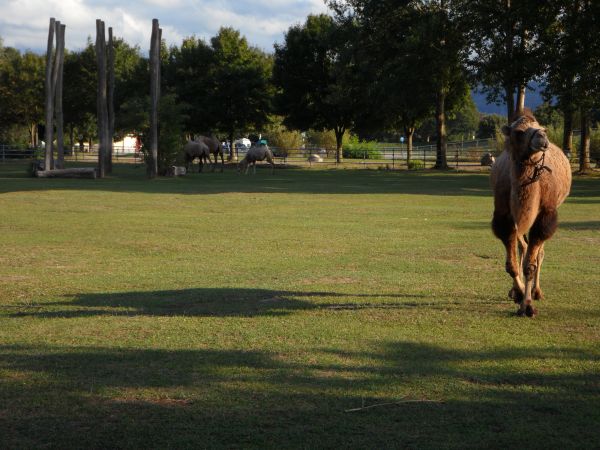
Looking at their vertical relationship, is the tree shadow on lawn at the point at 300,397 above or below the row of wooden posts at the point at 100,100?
below

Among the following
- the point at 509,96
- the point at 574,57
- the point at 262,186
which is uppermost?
the point at 574,57

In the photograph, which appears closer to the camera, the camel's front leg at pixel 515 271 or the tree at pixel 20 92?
the camel's front leg at pixel 515 271

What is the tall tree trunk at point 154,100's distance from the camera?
130 ft

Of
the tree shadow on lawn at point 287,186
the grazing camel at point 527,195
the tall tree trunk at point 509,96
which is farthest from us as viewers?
the tall tree trunk at point 509,96

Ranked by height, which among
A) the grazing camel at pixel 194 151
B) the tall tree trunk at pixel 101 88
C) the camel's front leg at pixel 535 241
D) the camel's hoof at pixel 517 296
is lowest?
the camel's hoof at pixel 517 296

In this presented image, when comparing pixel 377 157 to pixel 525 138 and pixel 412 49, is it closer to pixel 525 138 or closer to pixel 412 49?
pixel 412 49

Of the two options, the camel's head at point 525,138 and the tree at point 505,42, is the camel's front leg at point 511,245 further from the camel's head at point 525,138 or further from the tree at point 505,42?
the tree at point 505,42

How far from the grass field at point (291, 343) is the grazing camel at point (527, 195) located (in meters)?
0.51

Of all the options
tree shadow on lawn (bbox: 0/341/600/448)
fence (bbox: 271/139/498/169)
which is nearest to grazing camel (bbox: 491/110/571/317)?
tree shadow on lawn (bbox: 0/341/600/448)

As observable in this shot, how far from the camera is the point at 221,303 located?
9.33 metres

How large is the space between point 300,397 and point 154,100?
35556 mm

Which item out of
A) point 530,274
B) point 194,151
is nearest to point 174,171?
point 194,151

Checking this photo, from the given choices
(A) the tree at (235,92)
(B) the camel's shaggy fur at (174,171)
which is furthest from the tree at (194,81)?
(B) the camel's shaggy fur at (174,171)

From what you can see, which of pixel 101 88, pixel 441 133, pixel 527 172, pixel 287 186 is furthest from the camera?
pixel 441 133
